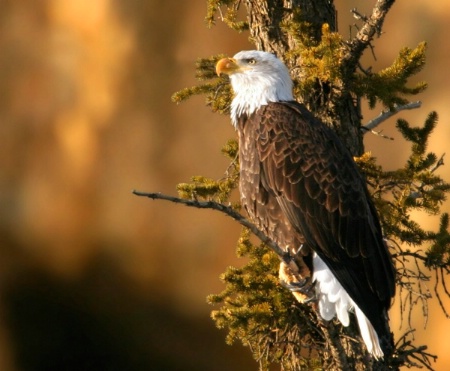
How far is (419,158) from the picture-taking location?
7.47 metres

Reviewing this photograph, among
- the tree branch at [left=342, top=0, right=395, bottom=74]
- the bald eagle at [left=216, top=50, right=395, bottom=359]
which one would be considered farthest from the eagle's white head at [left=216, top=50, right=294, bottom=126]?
the tree branch at [left=342, top=0, right=395, bottom=74]

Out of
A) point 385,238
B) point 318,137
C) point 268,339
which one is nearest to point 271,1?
point 318,137

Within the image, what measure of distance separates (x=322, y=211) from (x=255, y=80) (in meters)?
1.01

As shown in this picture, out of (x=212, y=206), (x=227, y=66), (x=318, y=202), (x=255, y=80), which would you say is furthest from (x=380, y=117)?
(x=212, y=206)

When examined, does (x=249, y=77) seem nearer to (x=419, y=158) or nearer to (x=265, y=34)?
(x=265, y=34)

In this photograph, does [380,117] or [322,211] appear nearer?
[322,211]

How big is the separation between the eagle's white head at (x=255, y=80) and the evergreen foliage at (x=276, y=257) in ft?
0.49

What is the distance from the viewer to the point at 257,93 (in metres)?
7.25

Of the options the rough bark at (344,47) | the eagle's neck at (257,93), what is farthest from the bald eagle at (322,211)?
the rough bark at (344,47)

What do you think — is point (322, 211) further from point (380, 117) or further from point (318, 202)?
point (380, 117)

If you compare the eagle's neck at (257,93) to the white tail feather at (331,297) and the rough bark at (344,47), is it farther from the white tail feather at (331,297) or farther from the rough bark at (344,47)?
the white tail feather at (331,297)

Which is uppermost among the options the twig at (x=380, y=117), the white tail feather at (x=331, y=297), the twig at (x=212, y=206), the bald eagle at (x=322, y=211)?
the twig at (x=380, y=117)

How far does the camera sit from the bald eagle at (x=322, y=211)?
6.70m

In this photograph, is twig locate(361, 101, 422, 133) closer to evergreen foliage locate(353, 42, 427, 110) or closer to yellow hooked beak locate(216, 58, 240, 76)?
evergreen foliage locate(353, 42, 427, 110)
